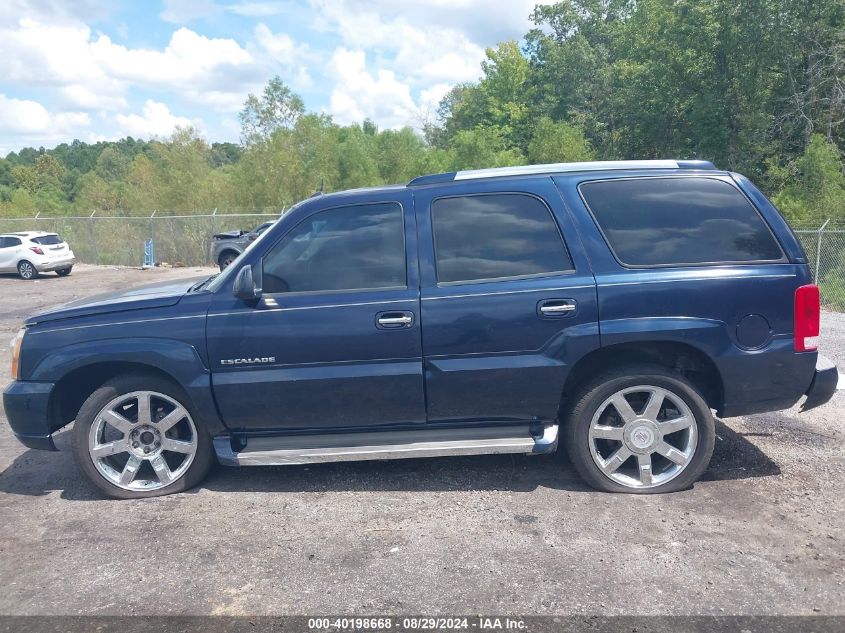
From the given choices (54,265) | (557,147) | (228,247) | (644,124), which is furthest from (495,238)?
(644,124)

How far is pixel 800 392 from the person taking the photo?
4.25 meters

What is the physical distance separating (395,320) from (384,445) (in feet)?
2.55

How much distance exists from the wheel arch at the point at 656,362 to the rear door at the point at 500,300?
20cm

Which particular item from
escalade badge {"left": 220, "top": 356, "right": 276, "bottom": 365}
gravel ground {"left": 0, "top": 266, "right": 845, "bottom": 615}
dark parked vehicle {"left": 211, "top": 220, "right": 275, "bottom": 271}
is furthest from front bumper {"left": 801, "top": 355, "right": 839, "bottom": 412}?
dark parked vehicle {"left": 211, "top": 220, "right": 275, "bottom": 271}

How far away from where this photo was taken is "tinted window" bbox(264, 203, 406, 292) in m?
4.31

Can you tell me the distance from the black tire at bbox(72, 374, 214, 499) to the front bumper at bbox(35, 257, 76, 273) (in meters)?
19.4

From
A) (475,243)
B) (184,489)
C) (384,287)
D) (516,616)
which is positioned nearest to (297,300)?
(384,287)

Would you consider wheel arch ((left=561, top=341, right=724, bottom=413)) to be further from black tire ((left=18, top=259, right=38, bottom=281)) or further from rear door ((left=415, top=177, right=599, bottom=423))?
black tire ((left=18, top=259, right=38, bottom=281))

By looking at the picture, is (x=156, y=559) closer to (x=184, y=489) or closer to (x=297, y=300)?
(x=184, y=489)

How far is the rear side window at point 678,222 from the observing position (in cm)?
425

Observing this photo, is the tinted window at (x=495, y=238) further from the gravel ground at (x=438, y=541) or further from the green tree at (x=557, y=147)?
the green tree at (x=557, y=147)

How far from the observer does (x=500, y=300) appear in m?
4.14

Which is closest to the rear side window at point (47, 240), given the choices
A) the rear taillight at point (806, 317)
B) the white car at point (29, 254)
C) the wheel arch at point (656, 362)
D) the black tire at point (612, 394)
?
the white car at point (29, 254)

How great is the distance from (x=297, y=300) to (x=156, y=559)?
162 cm
